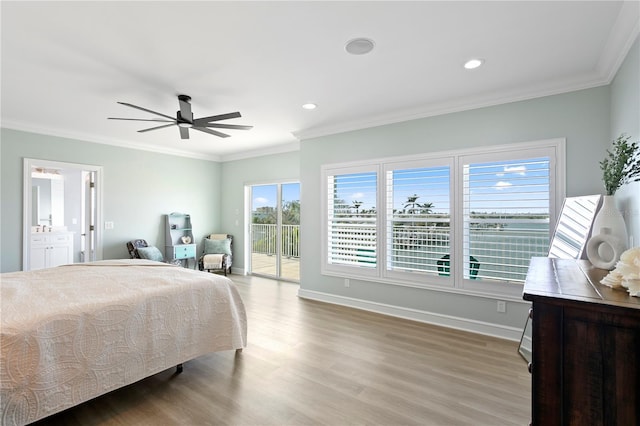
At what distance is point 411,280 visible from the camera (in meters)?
3.87

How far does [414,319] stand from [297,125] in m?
3.18

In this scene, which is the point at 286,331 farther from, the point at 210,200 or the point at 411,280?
the point at 210,200

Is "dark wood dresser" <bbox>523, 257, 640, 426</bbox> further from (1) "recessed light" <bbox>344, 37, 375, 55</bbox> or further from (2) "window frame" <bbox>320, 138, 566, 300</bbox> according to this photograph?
(2) "window frame" <bbox>320, 138, 566, 300</bbox>

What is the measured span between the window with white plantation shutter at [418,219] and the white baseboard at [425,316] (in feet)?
1.76

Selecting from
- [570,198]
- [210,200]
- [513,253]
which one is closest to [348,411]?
[513,253]

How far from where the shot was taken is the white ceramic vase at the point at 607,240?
5.06 feet

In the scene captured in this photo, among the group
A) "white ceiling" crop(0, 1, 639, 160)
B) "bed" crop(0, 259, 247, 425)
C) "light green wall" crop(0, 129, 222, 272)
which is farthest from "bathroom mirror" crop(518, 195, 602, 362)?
"light green wall" crop(0, 129, 222, 272)

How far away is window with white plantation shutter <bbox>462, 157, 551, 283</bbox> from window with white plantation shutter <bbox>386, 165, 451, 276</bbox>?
0.81ft

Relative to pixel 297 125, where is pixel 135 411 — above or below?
below

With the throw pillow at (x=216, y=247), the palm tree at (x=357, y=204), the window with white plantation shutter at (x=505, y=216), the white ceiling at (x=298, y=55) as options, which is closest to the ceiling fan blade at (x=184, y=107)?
the white ceiling at (x=298, y=55)

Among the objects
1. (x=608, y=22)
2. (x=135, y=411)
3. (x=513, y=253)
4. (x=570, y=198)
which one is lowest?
(x=135, y=411)

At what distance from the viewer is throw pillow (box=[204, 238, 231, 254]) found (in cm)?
641

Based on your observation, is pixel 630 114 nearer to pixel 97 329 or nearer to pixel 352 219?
pixel 352 219

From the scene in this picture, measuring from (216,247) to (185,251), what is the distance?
0.64 metres
